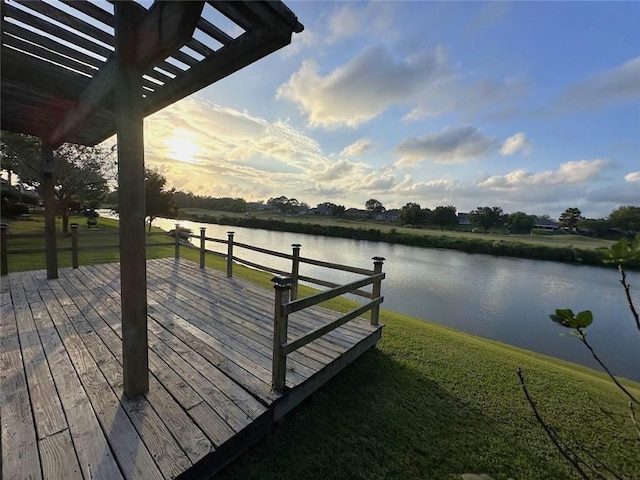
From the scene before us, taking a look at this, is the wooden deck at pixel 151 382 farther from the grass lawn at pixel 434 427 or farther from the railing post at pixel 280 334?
the grass lawn at pixel 434 427

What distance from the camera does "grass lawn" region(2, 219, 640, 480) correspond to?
2105 mm

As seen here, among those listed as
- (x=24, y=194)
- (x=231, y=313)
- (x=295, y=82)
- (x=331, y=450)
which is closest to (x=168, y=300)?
(x=231, y=313)

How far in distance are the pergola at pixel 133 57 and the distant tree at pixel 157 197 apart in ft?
53.6

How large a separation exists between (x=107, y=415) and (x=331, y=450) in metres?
1.70

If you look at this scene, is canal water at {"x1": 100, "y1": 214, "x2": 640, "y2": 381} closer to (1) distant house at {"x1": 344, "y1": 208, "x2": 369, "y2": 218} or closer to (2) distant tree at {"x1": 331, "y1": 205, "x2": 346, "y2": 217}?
(2) distant tree at {"x1": 331, "y1": 205, "x2": 346, "y2": 217}

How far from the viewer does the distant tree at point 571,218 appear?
5003 cm

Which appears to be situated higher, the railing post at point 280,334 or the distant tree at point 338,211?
the distant tree at point 338,211

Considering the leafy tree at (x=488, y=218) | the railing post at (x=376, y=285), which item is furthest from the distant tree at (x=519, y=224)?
the railing post at (x=376, y=285)

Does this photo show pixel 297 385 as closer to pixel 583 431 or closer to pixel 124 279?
pixel 124 279

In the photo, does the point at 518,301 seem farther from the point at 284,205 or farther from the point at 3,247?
the point at 284,205

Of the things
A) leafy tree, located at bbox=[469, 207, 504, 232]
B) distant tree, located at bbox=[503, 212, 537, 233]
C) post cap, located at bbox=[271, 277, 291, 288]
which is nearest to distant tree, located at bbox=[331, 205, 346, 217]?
leafy tree, located at bbox=[469, 207, 504, 232]

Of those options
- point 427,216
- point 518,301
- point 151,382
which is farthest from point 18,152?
point 427,216

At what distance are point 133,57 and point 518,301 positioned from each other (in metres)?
12.9

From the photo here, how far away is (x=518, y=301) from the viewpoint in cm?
1073
